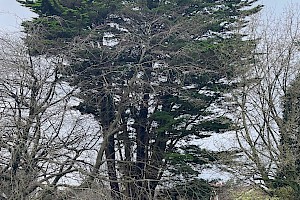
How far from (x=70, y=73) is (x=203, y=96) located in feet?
12.0

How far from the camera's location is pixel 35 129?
9430 millimetres

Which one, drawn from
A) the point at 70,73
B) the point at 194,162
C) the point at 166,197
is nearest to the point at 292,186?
the point at 194,162

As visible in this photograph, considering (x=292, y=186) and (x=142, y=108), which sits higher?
(x=142, y=108)

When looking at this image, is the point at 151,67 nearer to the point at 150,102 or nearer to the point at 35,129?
the point at 150,102

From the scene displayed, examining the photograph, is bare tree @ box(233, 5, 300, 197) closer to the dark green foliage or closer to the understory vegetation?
Result: the understory vegetation

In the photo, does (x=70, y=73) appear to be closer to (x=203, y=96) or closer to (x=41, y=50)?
(x=41, y=50)

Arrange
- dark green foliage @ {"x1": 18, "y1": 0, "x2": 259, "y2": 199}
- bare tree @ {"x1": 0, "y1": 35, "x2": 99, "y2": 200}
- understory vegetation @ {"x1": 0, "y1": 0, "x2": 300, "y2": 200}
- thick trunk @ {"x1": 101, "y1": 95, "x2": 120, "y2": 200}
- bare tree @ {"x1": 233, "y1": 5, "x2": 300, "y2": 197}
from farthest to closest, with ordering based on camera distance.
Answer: bare tree @ {"x1": 233, "y1": 5, "x2": 300, "y2": 197}, thick trunk @ {"x1": 101, "y1": 95, "x2": 120, "y2": 200}, dark green foliage @ {"x1": 18, "y1": 0, "x2": 259, "y2": 199}, understory vegetation @ {"x1": 0, "y1": 0, "x2": 300, "y2": 200}, bare tree @ {"x1": 0, "y1": 35, "x2": 99, "y2": 200}

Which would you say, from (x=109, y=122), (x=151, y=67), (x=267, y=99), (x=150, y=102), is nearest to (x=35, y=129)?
(x=109, y=122)

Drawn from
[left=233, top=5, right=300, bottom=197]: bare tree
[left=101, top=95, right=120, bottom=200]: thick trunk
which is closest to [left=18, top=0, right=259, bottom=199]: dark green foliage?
[left=101, top=95, right=120, bottom=200]: thick trunk

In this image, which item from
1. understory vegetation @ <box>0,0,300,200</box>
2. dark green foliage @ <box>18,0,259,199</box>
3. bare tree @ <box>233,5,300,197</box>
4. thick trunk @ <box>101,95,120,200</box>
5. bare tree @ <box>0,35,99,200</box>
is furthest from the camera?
bare tree @ <box>233,5,300,197</box>

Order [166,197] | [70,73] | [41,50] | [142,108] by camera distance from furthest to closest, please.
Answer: [142,108] → [166,197] → [70,73] → [41,50]

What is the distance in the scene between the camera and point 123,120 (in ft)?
42.6

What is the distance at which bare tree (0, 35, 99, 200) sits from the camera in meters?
8.92

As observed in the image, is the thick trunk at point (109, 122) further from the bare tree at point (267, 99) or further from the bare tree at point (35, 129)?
the bare tree at point (267, 99)
